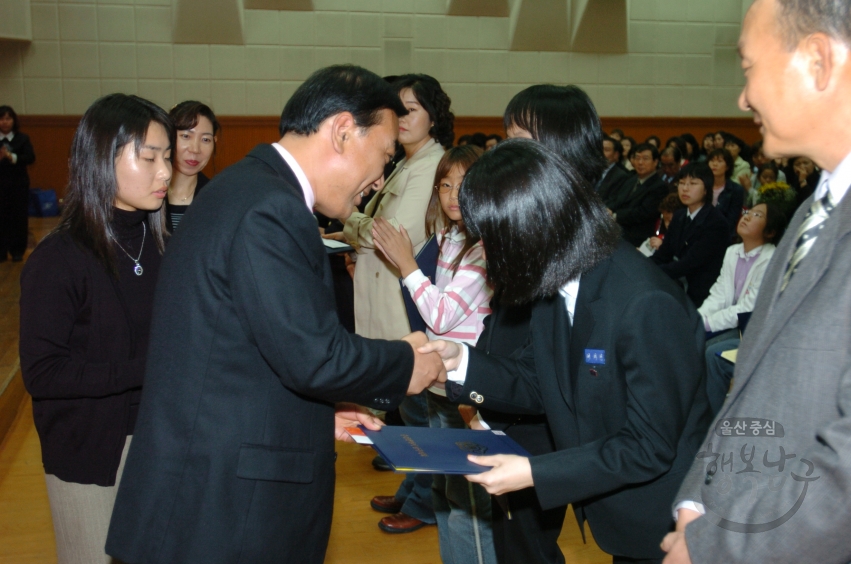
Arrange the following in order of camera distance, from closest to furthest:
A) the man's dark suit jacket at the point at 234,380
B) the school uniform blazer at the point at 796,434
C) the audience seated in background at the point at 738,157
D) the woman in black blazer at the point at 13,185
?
the school uniform blazer at the point at 796,434, the man's dark suit jacket at the point at 234,380, the woman in black blazer at the point at 13,185, the audience seated in background at the point at 738,157

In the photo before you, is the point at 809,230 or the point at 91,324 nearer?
the point at 809,230

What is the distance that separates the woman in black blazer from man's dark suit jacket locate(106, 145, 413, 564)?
22.1 ft

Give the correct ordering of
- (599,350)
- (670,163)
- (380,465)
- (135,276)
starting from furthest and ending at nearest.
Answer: (670,163) → (380,465) → (135,276) → (599,350)

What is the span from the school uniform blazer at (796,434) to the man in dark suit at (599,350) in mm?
292

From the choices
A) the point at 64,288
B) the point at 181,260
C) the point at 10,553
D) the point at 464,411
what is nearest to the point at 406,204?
the point at 464,411

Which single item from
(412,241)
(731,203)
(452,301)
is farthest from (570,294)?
(731,203)

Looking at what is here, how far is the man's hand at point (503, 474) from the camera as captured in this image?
4.40 ft

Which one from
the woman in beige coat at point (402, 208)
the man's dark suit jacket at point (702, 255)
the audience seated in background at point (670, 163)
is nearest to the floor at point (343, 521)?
the woman in beige coat at point (402, 208)

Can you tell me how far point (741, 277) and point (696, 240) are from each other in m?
0.81

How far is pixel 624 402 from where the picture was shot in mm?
1347

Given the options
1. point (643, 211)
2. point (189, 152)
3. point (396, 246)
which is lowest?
point (643, 211)

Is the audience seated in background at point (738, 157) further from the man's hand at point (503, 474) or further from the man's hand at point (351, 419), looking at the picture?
the man's hand at point (503, 474)

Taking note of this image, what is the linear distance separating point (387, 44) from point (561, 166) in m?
9.22

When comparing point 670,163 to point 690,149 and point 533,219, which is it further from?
point 533,219
